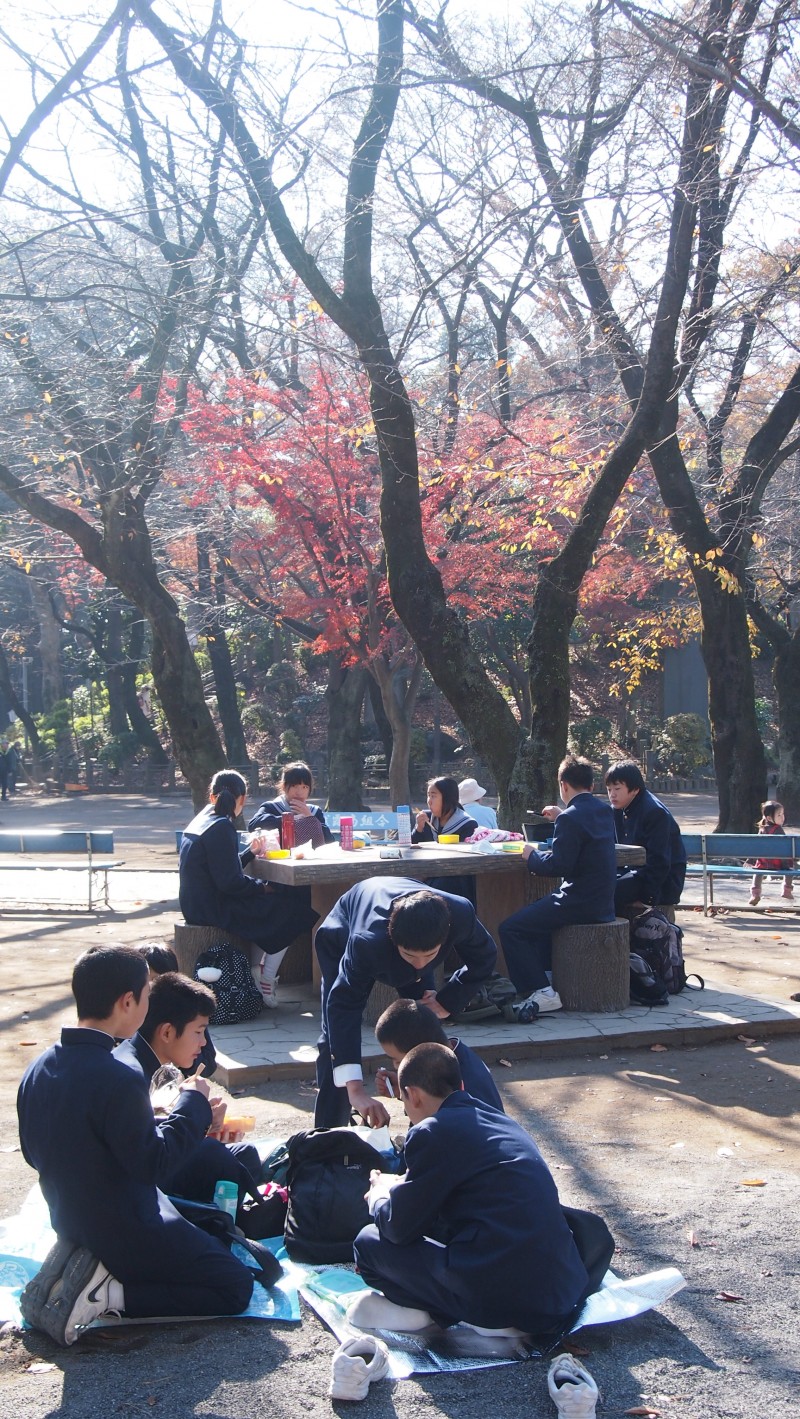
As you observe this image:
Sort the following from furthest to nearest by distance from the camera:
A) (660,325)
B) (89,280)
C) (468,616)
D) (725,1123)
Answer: (468,616) → (89,280) → (660,325) → (725,1123)

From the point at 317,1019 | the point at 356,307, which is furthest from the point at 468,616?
the point at 317,1019

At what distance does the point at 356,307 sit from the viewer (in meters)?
10.8

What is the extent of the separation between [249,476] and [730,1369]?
43.6 ft

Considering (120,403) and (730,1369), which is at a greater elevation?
(120,403)

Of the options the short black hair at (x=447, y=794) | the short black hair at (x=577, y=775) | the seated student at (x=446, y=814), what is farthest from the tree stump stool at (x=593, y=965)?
the short black hair at (x=447, y=794)

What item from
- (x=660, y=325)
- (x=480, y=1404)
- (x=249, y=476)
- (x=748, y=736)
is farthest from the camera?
(x=249, y=476)

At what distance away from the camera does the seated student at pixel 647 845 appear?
7.99 m

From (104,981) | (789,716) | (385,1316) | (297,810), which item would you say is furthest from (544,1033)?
(789,716)

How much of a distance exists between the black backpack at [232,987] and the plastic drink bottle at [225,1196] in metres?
3.14

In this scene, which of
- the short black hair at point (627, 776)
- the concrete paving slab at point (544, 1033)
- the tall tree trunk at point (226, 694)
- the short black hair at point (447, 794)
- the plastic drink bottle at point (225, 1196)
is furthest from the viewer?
the tall tree trunk at point (226, 694)

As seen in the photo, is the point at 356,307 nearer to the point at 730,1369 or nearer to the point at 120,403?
the point at 120,403

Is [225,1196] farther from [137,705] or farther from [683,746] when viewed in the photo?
[137,705]

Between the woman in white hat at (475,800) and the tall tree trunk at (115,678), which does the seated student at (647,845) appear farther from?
the tall tree trunk at (115,678)

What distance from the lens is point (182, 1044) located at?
4.02m
